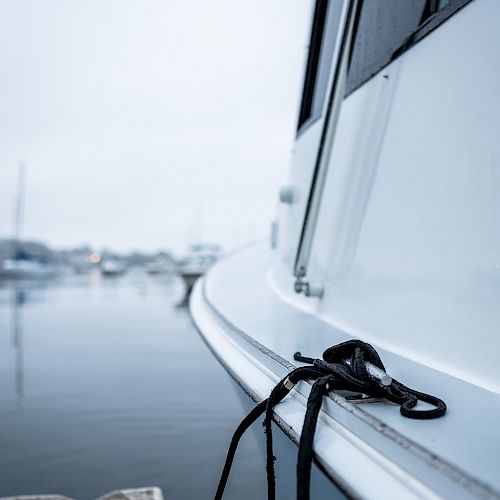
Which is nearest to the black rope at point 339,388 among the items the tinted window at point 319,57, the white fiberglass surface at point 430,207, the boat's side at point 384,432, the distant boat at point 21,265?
the boat's side at point 384,432

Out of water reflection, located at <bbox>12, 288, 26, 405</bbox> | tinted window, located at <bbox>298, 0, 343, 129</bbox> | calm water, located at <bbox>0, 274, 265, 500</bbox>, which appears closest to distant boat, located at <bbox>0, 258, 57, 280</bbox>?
water reflection, located at <bbox>12, 288, 26, 405</bbox>

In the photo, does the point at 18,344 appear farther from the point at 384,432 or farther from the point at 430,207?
the point at 384,432

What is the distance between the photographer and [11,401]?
4273 millimetres

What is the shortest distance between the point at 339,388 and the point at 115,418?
3.26m

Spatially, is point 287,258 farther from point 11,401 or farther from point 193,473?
point 11,401

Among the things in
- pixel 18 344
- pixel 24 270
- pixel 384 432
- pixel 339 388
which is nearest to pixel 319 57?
pixel 339 388

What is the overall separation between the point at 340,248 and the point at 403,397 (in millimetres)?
1152

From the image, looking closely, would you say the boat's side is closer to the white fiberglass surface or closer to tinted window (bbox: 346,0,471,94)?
the white fiberglass surface

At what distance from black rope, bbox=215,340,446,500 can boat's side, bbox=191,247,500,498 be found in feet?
0.08

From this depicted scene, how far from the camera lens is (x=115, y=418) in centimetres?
391

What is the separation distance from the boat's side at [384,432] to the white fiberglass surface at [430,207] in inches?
4.4

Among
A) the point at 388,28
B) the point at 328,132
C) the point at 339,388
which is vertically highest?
the point at 388,28

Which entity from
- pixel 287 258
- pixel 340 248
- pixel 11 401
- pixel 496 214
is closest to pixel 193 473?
pixel 287 258

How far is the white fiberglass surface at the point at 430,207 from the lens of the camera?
1.27 metres
